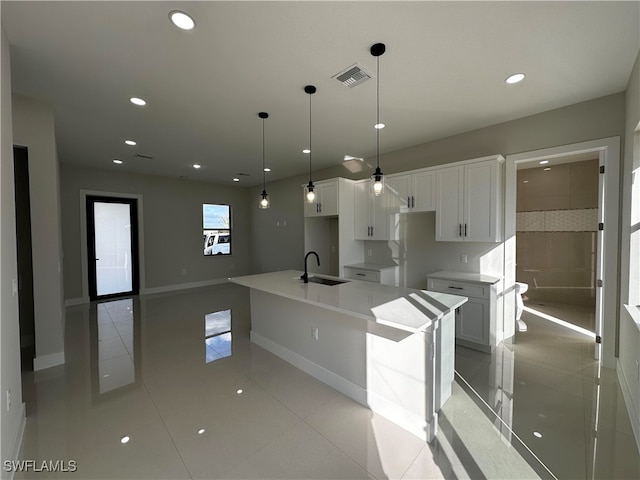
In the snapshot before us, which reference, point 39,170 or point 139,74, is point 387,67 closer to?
point 139,74

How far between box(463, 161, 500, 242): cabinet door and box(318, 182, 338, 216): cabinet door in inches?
78.4

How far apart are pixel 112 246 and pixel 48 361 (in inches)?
150

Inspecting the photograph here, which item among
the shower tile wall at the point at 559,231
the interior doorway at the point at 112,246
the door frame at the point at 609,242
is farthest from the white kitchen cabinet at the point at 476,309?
the interior doorway at the point at 112,246

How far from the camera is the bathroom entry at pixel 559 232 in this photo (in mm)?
5266

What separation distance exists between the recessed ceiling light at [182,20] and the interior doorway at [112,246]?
5.68 metres

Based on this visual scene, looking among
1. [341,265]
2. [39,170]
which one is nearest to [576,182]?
[341,265]

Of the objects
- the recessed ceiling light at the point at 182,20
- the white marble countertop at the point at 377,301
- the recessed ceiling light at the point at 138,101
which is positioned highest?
the recessed ceiling light at the point at 138,101

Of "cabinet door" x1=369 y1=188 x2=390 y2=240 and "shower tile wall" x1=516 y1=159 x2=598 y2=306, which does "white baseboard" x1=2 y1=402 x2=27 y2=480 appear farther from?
"shower tile wall" x1=516 y1=159 x2=598 y2=306

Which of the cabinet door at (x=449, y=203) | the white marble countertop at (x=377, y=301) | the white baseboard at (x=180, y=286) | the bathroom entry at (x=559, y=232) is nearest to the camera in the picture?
the white marble countertop at (x=377, y=301)

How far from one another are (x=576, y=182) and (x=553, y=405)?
516cm

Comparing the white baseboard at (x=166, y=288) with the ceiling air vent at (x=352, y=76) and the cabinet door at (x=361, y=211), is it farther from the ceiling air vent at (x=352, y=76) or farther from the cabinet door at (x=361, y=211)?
the ceiling air vent at (x=352, y=76)

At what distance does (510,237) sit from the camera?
11.2ft

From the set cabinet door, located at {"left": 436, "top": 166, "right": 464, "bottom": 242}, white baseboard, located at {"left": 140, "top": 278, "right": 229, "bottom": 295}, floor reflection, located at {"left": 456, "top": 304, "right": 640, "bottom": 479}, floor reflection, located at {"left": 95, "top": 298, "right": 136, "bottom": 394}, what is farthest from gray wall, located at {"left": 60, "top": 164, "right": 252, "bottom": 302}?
floor reflection, located at {"left": 456, "top": 304, "right": 640, "bottom": 479}

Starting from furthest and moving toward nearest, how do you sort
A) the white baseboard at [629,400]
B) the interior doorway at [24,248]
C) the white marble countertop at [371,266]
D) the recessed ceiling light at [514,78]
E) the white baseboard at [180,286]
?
the white baseboard at [180,286], the white marble countertop at [371,266], the interior doorway at [24,248], the recessed ceiling light at [514,78], the white baseboard at [629,400]
